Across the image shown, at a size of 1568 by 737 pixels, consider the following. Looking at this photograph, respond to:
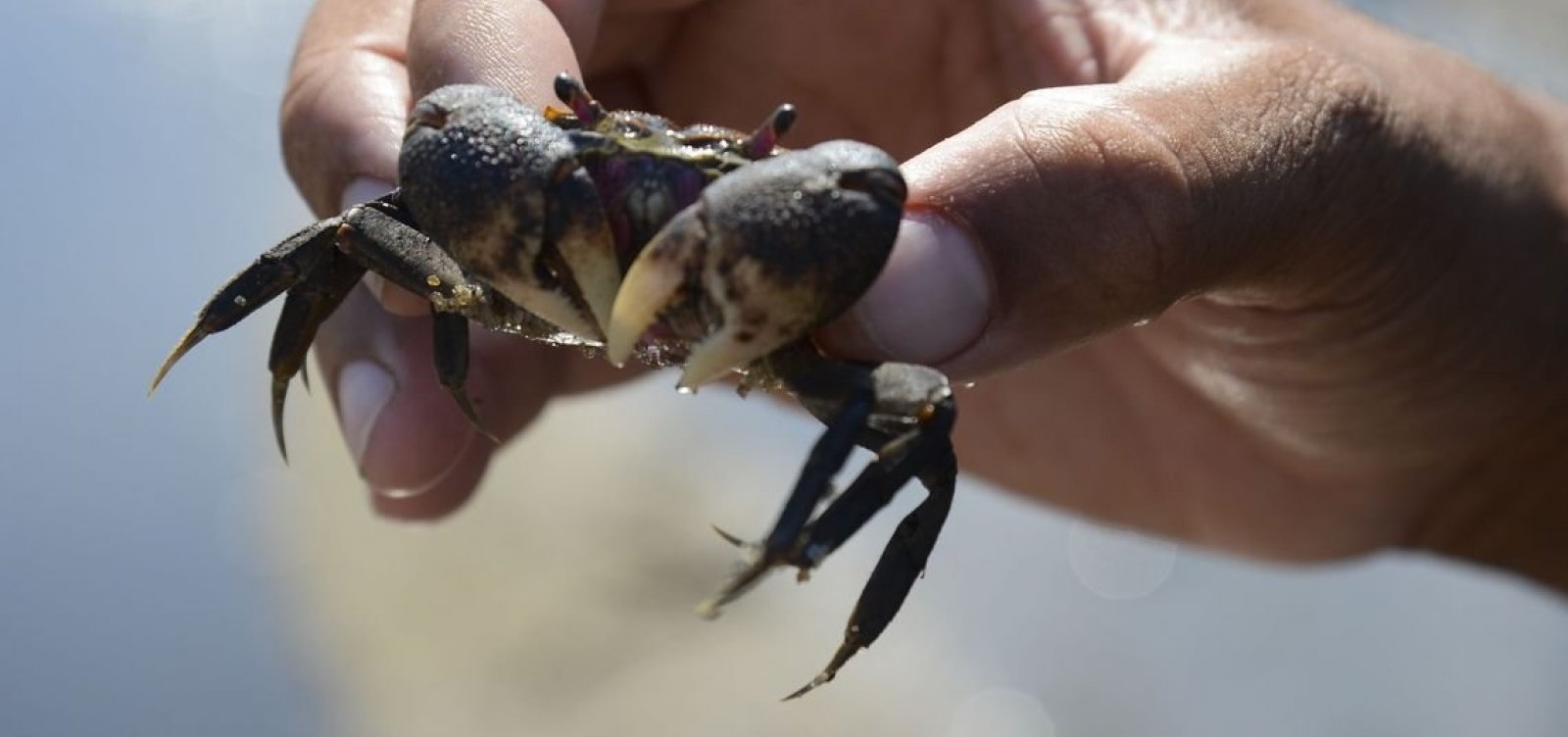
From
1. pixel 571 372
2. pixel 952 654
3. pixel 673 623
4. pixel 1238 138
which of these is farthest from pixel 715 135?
pixel 952 654

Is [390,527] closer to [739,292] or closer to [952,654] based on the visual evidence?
[952,654]

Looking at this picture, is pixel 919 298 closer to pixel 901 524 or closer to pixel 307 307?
pixel 901 524

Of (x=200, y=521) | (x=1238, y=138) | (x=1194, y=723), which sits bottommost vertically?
(x=1194, y=723)

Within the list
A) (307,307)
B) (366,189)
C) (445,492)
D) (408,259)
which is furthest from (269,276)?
(445,492)

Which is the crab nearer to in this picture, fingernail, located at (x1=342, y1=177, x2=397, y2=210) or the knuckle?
the knuckle

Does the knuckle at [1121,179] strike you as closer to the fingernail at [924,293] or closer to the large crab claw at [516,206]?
the fingernail at [924,293]

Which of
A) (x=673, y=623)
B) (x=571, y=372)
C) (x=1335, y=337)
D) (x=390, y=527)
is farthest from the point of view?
(x=390, y=527)
